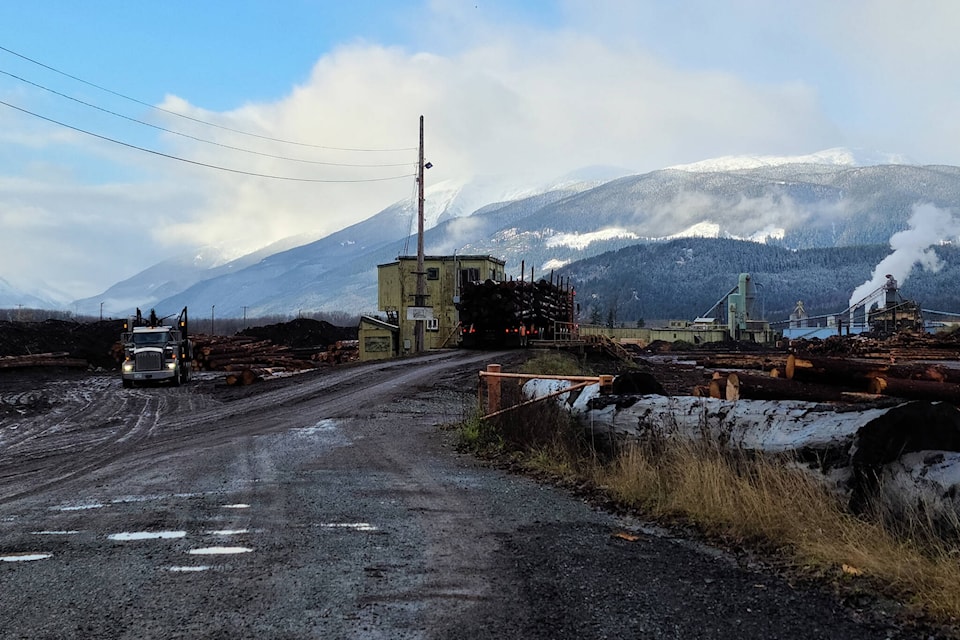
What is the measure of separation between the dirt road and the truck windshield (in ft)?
51.8

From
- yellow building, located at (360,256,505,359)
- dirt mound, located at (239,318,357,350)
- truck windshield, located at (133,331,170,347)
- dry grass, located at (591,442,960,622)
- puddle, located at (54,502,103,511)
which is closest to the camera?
dry grass, located at (591,442,960,622)

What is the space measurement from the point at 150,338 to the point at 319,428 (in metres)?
15.4

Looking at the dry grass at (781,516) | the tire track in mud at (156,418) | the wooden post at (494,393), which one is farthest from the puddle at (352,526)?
the wooden post at (494,393)

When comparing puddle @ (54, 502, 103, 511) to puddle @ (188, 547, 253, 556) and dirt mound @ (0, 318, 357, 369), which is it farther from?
dirt mound @ (0, 318, 357, 369)

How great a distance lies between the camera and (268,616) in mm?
4367

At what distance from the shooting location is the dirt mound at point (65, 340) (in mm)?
A: 37500

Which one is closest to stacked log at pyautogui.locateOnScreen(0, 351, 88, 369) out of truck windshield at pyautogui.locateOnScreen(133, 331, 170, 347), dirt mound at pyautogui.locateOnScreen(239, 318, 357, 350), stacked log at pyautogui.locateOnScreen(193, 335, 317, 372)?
stacked log at pyautogui.locateOnScreen(193, 335, 317, 372)

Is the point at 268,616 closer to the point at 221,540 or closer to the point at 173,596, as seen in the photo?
the point at 173,596

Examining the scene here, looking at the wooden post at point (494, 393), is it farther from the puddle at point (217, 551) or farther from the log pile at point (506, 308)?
the log pile at point (506, 308)

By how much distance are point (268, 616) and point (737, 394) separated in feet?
20.5

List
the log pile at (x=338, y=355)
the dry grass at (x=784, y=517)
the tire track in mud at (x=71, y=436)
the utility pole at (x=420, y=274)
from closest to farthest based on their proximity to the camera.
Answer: the dry grass at (x=784, y=517) < the tire track in mud at (x=71, y=436) < the utility pole at (x=420, y=274) < the log pile at (x=338, y=355)

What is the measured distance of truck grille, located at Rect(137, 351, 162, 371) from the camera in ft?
86.0

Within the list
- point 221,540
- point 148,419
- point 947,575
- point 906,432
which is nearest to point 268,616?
point 221,540


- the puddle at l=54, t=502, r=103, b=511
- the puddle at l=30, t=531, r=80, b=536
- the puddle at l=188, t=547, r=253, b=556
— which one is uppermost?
the puddle at l=188, t=547, r=253, b=556
